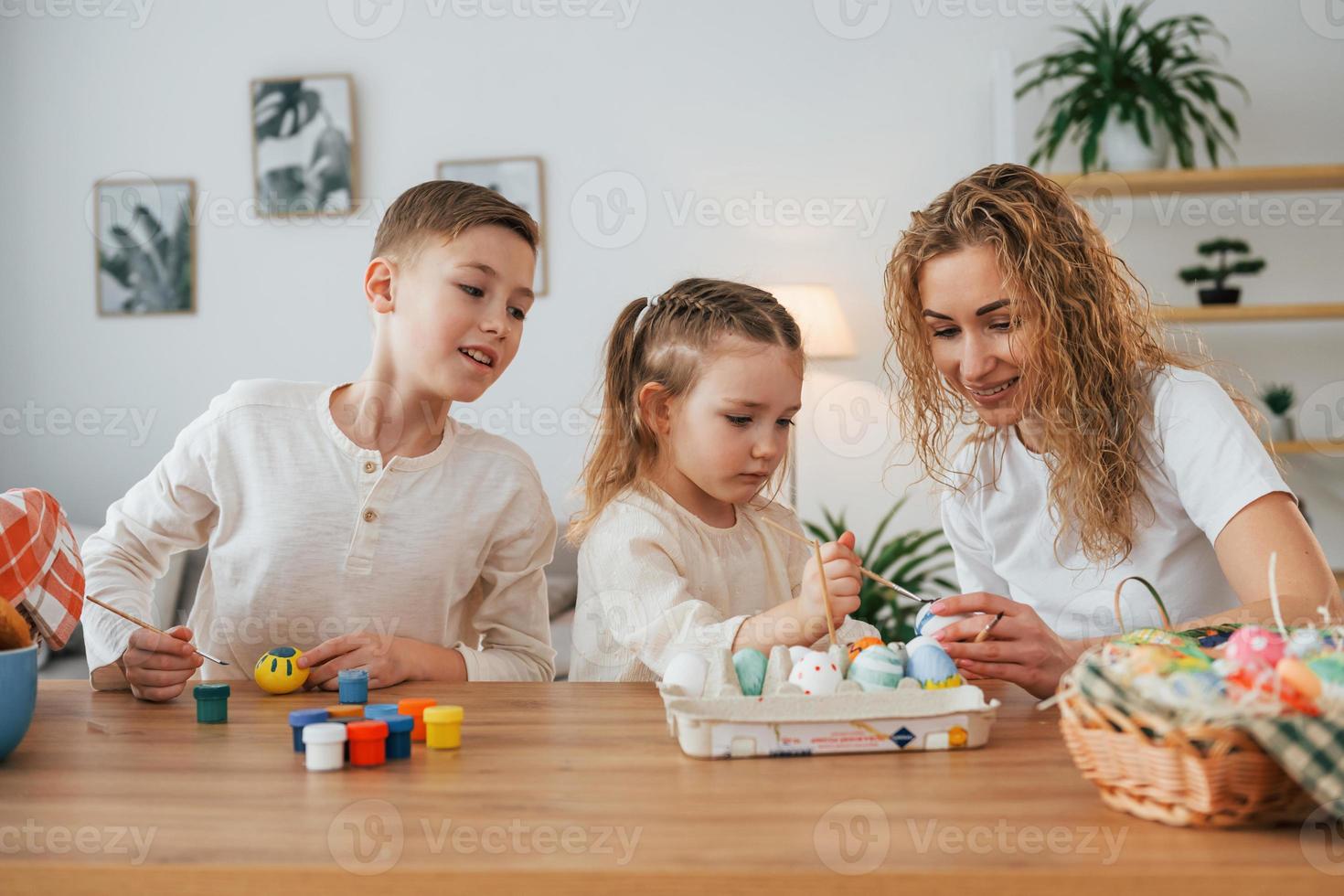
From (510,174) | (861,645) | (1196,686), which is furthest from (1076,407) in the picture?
(510,174)

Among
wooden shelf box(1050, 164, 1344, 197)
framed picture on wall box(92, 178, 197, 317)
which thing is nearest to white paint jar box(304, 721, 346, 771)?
wooden shelf box(1050, 164, 1344, 197)

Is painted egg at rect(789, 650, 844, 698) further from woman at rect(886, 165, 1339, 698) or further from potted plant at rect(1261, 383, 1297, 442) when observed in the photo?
potted plant at rect(1261, 383, 1297, 442)

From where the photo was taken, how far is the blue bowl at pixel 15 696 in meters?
0.89

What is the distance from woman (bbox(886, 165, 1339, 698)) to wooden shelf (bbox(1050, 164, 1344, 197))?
2255 mm

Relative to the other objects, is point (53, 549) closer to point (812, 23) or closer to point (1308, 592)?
point (1308, 592)

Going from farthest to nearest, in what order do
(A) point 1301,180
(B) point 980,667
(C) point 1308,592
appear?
(A) point 1301,180 < (C) point 1308,592 < (B) point 980,667

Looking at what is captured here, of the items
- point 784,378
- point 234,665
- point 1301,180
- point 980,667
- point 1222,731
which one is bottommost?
point 234,665

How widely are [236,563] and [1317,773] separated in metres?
1.36

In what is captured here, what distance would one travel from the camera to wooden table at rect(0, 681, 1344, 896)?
2.09 ft

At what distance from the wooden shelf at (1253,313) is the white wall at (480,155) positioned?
91 centimetres

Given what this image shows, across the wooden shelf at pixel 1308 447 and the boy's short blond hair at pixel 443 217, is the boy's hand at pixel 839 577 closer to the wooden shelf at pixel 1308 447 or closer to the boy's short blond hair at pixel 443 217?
the boy's short blond hair at pixel 443 217

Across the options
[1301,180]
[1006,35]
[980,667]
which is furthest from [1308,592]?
[1006,35]

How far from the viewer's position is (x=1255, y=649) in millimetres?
742

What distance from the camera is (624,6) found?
421 centimetres
